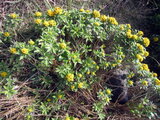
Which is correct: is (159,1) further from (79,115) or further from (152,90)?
(79,115)

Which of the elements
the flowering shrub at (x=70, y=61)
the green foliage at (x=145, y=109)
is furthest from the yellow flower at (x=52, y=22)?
the green foliage at (x=145, y=109)

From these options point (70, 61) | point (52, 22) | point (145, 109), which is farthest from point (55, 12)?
point (145, 109)

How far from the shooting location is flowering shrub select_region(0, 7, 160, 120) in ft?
6.82

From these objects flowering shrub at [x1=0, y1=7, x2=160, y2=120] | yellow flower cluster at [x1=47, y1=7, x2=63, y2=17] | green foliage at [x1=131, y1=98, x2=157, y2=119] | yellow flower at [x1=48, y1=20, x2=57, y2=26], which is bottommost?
green foliage at [x1=131, y1=98, x2=157, y2=119]

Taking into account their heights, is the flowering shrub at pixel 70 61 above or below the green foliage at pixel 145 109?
above

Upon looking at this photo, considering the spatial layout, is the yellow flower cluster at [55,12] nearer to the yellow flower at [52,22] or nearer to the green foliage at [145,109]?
the yellow flower at [52,22]

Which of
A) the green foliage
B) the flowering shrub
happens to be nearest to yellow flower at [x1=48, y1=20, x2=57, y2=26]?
the flowering shrub

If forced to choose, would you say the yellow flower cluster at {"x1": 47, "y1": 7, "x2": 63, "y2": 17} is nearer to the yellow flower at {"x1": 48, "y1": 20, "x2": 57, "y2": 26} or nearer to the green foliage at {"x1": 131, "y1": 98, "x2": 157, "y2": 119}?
the yellow flower at {"x1": 48, "y1": 20, "x2": 57, "y2": 26}

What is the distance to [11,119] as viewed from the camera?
84.7 inches

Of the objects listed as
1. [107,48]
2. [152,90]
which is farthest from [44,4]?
[152,90]

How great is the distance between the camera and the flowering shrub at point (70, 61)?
2078 mm

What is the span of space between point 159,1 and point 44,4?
2273mm

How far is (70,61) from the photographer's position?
81.9 inches

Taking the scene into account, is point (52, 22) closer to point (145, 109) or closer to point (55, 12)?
point (55, 12)
